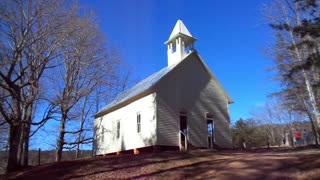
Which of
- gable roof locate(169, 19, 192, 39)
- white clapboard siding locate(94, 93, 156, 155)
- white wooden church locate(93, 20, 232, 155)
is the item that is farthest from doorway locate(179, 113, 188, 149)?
gable roof locate(169, 19, 192, 39)

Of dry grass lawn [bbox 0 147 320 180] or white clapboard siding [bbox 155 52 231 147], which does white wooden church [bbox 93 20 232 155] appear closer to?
white clapboard siding [bbox 155 52 231 147]

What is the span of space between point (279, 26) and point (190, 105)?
29.1ft

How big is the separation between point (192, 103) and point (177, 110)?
1.66m

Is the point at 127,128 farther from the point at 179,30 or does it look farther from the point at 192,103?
the point at 179,30

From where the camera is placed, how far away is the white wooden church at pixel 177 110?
2139 centimetres

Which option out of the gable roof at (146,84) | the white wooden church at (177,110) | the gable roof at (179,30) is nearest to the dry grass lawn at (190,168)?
the white wooden church at (177,110)

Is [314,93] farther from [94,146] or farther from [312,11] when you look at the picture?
[94,146]

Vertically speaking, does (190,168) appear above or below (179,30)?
below

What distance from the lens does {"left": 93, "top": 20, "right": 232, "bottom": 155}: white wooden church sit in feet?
70.2

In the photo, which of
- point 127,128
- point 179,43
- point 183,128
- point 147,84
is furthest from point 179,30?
point 127,128

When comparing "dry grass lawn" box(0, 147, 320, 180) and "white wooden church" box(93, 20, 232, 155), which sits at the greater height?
"white wooden church" box(93, 20, 232, 155)

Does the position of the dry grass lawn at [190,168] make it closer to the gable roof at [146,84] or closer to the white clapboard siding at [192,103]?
the white clapboard siding at [192,103]

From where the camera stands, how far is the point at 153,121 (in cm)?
2103

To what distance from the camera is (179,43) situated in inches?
990
